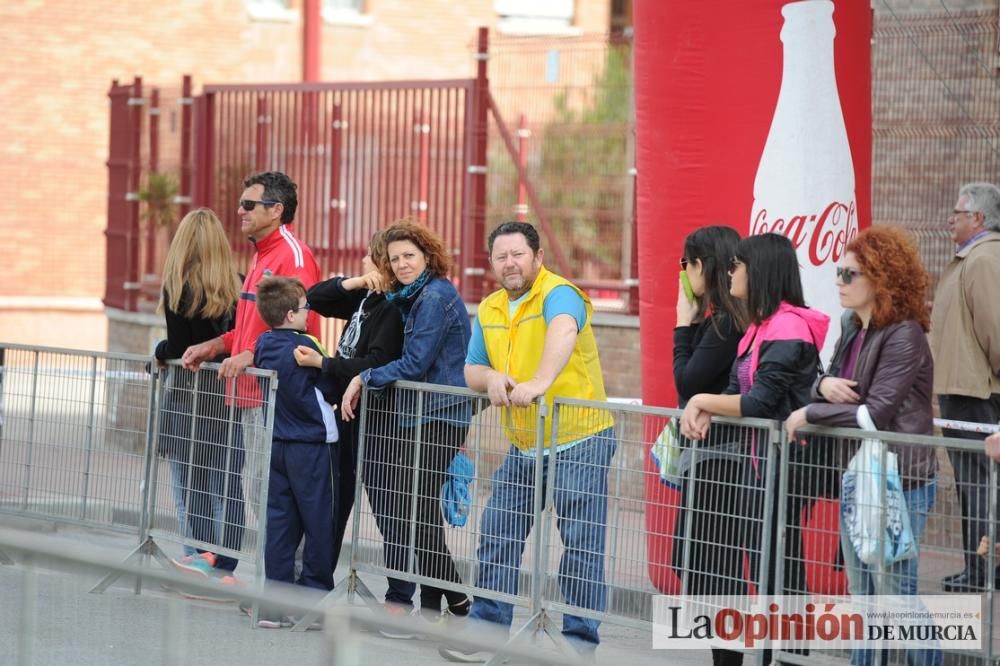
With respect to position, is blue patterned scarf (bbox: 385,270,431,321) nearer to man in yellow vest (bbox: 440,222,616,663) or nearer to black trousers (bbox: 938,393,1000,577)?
man in yellow vest (bbox: 440,222,616,663)

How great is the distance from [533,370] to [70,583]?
2707 mm

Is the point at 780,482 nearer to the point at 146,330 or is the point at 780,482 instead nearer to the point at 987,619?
the point at 987,619

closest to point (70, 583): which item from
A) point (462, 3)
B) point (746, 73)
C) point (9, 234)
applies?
point (746, 73)

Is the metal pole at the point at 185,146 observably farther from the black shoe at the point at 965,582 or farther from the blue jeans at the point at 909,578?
the black shoe at the point at 965,582

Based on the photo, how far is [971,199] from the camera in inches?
324

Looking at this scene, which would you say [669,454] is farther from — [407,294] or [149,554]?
[149,554]

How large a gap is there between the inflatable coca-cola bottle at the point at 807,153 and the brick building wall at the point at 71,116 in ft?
46.7

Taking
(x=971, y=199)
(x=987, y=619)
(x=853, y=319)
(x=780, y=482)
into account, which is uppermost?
A: (x=971, y=199)

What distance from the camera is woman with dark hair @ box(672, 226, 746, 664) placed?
5.93 m

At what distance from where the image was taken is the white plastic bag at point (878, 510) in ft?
17.9

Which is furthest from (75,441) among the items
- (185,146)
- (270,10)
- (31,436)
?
(270,10)

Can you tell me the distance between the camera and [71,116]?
23125 millimetres

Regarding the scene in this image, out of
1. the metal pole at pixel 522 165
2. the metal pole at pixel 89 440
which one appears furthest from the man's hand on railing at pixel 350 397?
the metal pole at pixel 522 165

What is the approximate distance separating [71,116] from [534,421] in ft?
59.4
